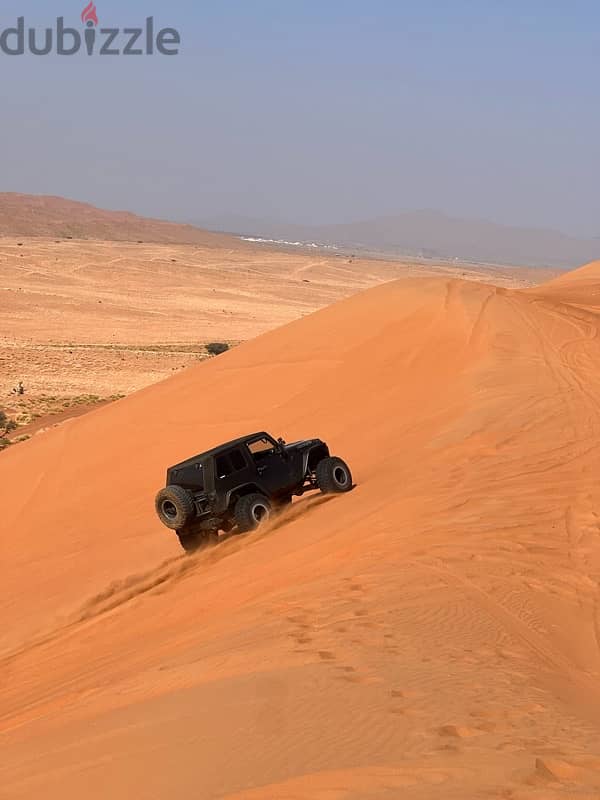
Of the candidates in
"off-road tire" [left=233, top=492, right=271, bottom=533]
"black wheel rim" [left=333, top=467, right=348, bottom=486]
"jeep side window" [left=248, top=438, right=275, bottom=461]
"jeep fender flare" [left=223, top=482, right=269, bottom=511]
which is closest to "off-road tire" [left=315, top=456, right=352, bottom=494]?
"black wheel rim" [left=333, top=467, right=348, bottom=486]

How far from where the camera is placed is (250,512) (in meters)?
12.4

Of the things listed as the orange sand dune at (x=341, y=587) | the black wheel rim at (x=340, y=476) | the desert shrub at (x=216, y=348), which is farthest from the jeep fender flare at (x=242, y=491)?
the desert shrub at (x=216, y=348)

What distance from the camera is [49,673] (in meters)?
9.42

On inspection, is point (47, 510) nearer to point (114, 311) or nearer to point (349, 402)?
point (349, 402)

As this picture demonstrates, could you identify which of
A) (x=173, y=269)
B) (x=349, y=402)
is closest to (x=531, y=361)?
(x=349, y=402)

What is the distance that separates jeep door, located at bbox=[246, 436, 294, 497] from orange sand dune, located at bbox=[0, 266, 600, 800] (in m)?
0.38

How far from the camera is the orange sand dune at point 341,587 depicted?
17.6ft

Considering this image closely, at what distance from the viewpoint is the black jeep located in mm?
12305

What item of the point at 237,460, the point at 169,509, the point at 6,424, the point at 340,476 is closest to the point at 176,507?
the point at 169,509

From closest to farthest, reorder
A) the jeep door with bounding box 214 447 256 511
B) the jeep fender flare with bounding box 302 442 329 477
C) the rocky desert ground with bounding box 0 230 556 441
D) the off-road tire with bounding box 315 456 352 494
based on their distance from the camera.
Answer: the jeep door with bounding box 214 447 256 511 → the off-road tire with bounding box 315 456 352 494 → the jeep fender flare with bounding box 302 442 329 477 → the rocky desert ground with bounding box 0 230 556 441

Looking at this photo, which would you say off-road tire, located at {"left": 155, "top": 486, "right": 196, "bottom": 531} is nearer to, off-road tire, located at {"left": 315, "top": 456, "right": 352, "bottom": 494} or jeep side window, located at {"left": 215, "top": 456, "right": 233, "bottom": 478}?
jeep side window, located at {"left": 215, "top": 456, "right": 233, "bottom": 478}

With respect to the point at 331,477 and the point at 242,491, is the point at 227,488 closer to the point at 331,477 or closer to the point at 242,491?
the point at 242,491

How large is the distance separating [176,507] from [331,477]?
227cm

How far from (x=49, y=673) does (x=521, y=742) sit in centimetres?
535
